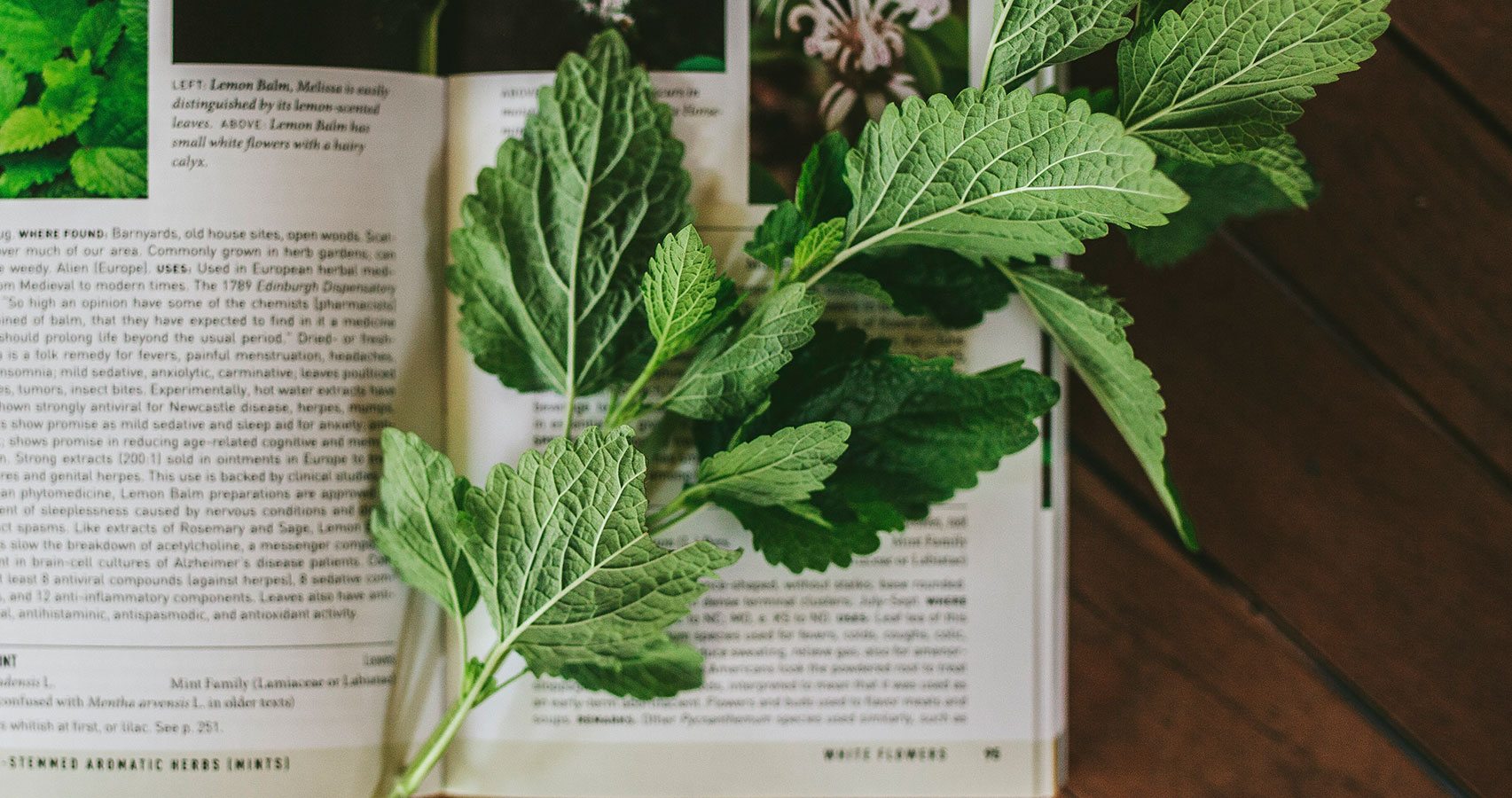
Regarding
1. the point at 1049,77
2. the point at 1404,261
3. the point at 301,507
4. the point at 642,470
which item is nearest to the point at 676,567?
the point at 642,470

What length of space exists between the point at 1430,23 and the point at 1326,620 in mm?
328

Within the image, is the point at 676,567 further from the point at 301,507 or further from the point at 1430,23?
the point at 1430,23

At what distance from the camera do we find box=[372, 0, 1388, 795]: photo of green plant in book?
1.07 feet

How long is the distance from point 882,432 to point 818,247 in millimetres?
96

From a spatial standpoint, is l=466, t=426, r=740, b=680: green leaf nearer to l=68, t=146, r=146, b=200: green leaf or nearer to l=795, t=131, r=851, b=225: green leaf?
l=795, t=131, r=851, b=225: green leaf

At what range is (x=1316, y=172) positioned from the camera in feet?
1.60

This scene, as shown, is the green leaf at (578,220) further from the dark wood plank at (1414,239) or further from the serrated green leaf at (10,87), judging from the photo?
the dark wood plank at (1414,239)

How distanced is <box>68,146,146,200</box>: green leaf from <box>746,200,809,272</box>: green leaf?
12.1 inches

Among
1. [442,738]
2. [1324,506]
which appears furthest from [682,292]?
[1324,506]

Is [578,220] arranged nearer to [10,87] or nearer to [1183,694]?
[10,87]

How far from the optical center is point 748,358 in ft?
1.21

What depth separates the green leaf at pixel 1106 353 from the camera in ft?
1.22

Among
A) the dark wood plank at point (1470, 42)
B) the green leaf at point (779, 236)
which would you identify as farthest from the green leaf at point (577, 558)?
the dark wood plank at point (1470, 42)

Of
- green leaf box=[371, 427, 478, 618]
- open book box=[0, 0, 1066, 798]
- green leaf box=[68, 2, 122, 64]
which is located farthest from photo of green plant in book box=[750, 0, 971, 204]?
green leaf box=[68, 2, 122, 64]
